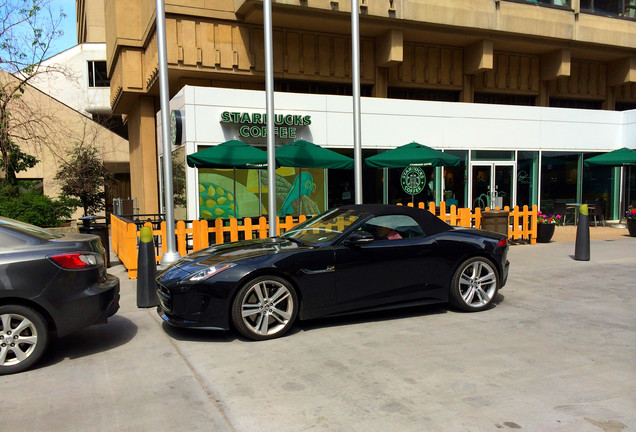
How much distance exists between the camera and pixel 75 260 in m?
4.63

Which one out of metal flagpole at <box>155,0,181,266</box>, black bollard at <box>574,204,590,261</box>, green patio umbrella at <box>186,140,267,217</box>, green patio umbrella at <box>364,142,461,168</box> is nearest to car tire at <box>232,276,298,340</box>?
metal flagpole at <box>155,0,181,266</box>

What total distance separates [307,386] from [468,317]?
2848 millimetres

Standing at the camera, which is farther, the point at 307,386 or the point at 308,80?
the point at 308,80

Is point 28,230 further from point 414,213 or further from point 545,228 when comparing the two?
point 545,228

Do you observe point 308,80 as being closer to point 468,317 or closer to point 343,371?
point 468,317

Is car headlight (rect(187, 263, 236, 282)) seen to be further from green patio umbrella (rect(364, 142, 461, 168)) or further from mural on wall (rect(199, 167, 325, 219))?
mural on wall (rect(199, 167, 325, 219))

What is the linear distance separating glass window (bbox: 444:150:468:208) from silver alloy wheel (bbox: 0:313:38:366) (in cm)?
1331

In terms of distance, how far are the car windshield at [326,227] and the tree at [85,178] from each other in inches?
775

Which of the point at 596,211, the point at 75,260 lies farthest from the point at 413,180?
the point at 75,260

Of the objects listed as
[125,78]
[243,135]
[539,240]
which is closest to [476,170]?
[539,240]

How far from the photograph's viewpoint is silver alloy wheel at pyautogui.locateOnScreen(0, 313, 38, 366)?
428cm

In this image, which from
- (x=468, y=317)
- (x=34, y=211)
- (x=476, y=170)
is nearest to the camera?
(x=468, y=317)

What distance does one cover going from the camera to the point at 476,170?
16.3 m

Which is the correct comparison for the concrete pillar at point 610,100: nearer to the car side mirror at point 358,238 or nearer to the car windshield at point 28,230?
the car side mirror at point 358,238
